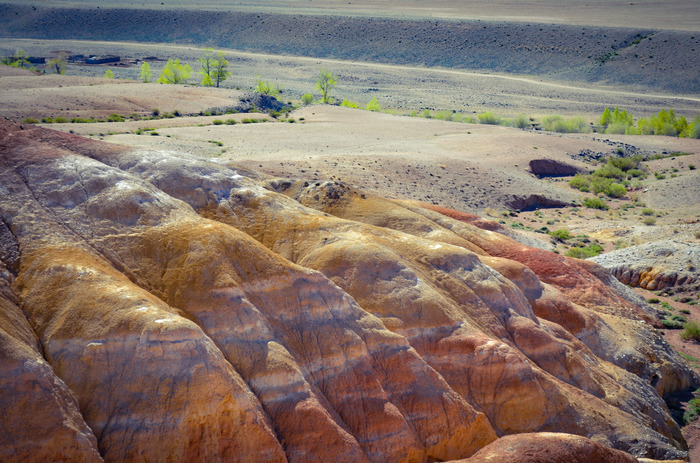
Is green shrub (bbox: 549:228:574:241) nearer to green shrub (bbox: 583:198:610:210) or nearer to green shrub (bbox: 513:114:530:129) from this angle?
green shrub (bbox: 583:198:610:210)

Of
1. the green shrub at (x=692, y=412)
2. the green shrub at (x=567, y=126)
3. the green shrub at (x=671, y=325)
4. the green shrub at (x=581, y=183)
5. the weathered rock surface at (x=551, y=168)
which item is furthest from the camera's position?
the green shrub at (x=567, y=126)

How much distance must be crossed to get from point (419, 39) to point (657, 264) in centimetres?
11688

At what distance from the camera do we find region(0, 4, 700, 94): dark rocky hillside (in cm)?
12275

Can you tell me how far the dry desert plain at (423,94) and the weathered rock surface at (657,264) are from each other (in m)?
0.40

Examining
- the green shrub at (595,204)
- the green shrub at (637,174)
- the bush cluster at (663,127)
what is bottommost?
the green shrub at (595,204)

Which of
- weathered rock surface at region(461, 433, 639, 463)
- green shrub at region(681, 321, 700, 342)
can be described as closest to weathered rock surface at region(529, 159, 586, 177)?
green shrub at region(681, 321, 700, 342)

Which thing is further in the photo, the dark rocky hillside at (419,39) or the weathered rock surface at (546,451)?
the dark rocky hillside at (419,39)

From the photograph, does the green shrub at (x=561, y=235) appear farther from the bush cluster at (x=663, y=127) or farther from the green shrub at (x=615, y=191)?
the bush cluster at (x=663, y=127)

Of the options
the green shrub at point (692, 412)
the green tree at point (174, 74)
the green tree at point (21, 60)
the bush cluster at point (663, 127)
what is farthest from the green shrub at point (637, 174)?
the green tree at point (21, 60)

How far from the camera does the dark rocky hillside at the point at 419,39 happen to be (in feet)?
403

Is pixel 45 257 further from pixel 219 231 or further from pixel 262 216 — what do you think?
pixel 262 216

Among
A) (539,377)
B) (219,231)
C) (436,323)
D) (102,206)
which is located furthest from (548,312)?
(102,206)

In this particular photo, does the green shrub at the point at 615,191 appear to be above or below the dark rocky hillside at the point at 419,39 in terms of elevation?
below

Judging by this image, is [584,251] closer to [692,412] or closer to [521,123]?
[692,412]
